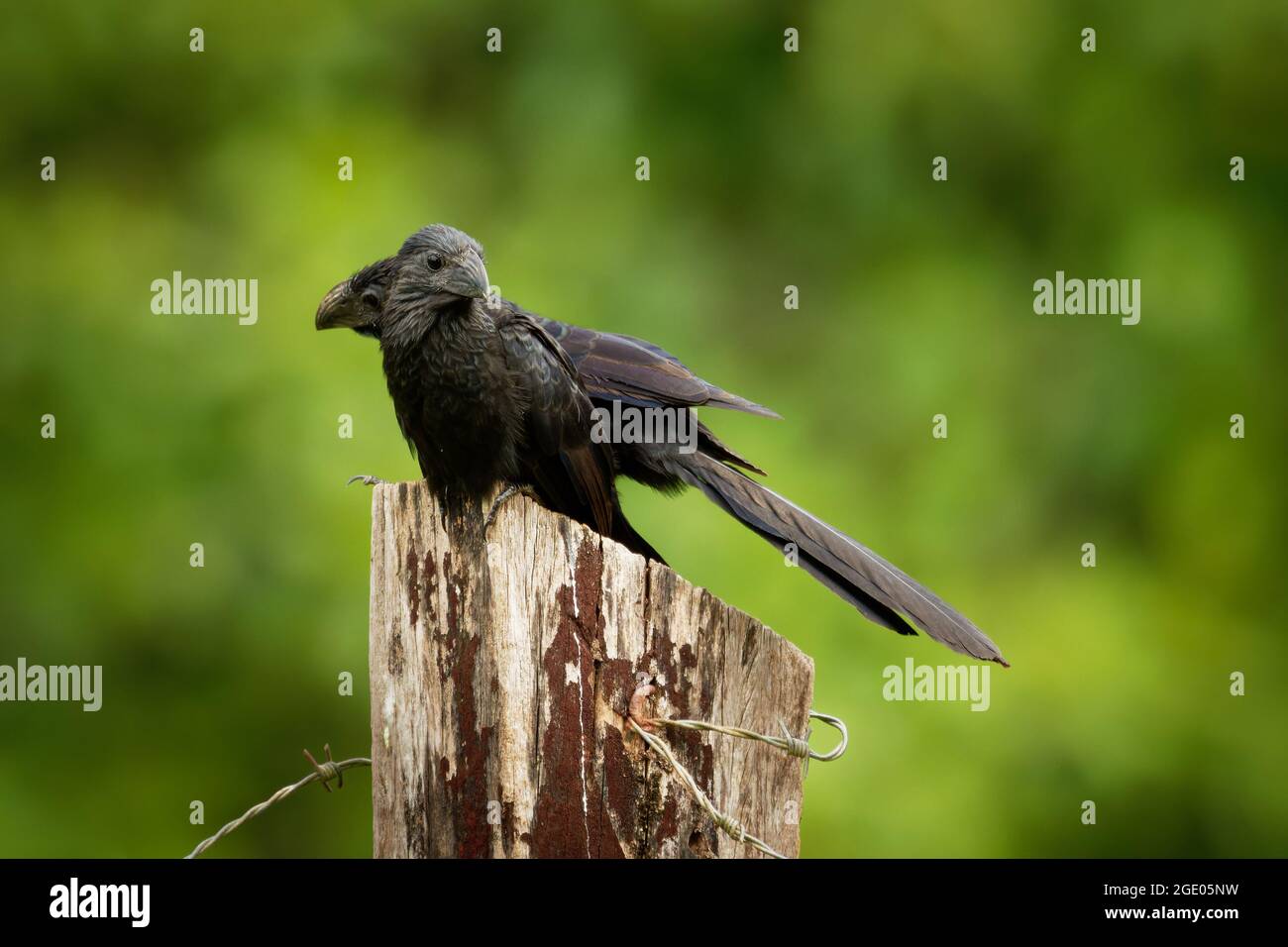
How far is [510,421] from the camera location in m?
3.00

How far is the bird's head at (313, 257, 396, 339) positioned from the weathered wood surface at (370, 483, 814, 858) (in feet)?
4.07

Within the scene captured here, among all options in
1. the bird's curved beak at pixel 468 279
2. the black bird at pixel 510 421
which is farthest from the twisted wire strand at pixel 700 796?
the bird's curved beak at pixel 468 279

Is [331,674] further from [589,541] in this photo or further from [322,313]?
[589,541]

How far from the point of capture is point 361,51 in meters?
6.20

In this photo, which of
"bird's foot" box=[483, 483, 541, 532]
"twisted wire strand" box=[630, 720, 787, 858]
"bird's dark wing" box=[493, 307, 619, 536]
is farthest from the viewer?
"bird's dark wing" box=[493, 307, 619, 536]

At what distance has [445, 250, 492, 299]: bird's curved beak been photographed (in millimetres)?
2947

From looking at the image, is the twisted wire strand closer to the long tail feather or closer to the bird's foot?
the bird's foot

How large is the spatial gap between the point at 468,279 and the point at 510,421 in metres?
0.34

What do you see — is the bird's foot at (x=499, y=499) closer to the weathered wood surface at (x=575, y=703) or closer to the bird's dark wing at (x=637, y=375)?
the weathered wood surface at (x=575, y=703)

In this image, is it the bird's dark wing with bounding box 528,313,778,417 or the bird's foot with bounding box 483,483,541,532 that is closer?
the bird's foot with bounding box 483,483,541,532

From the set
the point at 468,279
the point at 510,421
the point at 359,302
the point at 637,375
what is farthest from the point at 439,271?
the point at 637,375

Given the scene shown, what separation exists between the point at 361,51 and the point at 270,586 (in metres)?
2.64

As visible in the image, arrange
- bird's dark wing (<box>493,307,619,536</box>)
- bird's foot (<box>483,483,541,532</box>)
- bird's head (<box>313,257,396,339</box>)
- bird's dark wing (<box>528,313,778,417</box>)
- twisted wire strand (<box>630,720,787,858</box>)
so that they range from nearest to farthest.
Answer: twisted wire strand (<box>630,720,787,858</box>)
bird's foot (<box>483,483,541,532</box>)
bird's dark wing (<box>493,307,619,536</box>)
bird's head (<box>313,257,396,339</box>)
bird's dark wing (<box>528,313,778,417</box>)

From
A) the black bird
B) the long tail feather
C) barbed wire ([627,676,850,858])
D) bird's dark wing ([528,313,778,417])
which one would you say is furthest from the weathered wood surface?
bird's dark wing ([528,313,778,417])
